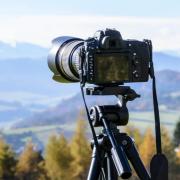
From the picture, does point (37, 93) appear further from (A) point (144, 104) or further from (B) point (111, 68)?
(B) point (111, 68)

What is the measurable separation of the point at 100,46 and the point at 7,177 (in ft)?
98.6

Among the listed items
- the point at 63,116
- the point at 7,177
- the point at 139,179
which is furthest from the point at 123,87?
the point at 63,116

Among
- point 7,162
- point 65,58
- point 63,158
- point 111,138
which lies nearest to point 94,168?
point 111,138

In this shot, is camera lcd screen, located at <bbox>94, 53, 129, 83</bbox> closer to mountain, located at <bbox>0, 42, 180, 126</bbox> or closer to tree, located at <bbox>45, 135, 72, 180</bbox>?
tree, located at <bbox>45, 135, 72, 180</bbox>

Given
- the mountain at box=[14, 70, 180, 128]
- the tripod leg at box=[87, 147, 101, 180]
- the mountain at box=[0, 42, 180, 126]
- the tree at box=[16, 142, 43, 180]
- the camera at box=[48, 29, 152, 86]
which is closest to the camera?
the camera at box=[48, 29, 152, 86]

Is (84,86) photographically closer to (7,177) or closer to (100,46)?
(100,46)

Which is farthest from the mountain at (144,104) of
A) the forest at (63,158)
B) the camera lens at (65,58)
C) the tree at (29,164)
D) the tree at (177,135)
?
the camera lens at (65,58)

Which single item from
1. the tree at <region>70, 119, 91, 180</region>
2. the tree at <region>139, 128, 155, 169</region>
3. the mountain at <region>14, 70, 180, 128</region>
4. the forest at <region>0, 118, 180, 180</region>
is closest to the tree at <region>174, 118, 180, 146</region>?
the tree at <region>139, 128, 155, 169</region>

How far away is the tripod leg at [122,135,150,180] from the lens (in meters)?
4.30

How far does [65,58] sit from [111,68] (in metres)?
0.54

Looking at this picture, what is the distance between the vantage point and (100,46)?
14.1 feet

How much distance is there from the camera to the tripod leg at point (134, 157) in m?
4.30

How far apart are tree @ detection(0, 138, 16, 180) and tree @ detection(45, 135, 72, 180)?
356 cm

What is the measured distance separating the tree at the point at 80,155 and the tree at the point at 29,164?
162 cm
